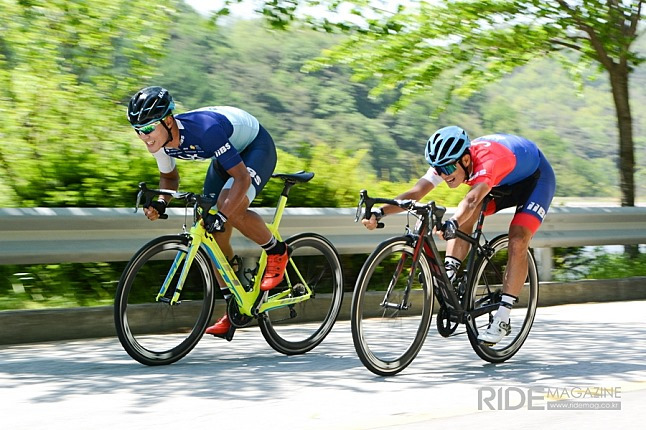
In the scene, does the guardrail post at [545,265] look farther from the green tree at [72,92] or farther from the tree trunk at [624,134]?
the green tree at [72,92]

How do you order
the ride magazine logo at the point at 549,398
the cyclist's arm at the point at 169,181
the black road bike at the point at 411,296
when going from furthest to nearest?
the cyclist's arm at the point at 169,181 → the black road bike at the point at 411,296 → the ride magazine logo at the point at 549,398

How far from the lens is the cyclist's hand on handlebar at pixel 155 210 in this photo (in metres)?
6.89

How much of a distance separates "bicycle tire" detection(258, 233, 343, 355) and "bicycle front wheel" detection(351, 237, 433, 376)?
97 cm

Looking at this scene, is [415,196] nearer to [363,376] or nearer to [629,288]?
Answer: [363,376]

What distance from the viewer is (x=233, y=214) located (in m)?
7.12

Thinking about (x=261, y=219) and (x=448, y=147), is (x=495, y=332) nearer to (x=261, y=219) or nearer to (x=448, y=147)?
(x=448, y=147)

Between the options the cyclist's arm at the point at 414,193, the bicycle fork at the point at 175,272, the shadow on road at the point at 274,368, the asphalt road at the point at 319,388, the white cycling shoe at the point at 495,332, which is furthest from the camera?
the white cycling shoe at the point at 495,332

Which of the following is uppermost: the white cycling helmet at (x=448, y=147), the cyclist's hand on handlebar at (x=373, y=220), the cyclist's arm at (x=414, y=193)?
the white cycling helmet at (x=448, y=147)

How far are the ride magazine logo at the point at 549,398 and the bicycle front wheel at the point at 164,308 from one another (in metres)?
2.04

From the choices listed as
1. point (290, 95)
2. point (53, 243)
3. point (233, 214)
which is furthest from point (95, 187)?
point (290, 95)

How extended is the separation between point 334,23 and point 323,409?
8.13 m

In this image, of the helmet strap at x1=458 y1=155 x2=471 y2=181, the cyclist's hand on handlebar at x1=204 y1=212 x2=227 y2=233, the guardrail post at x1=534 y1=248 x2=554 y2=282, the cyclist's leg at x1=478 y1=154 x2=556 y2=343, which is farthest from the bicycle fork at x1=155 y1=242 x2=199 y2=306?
the guardrail post at x1=534 y1=248 x2=554 y2=282

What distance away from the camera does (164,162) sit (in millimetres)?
7273

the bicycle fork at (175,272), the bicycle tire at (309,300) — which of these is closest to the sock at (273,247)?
the bicycle tire at (309,300)
